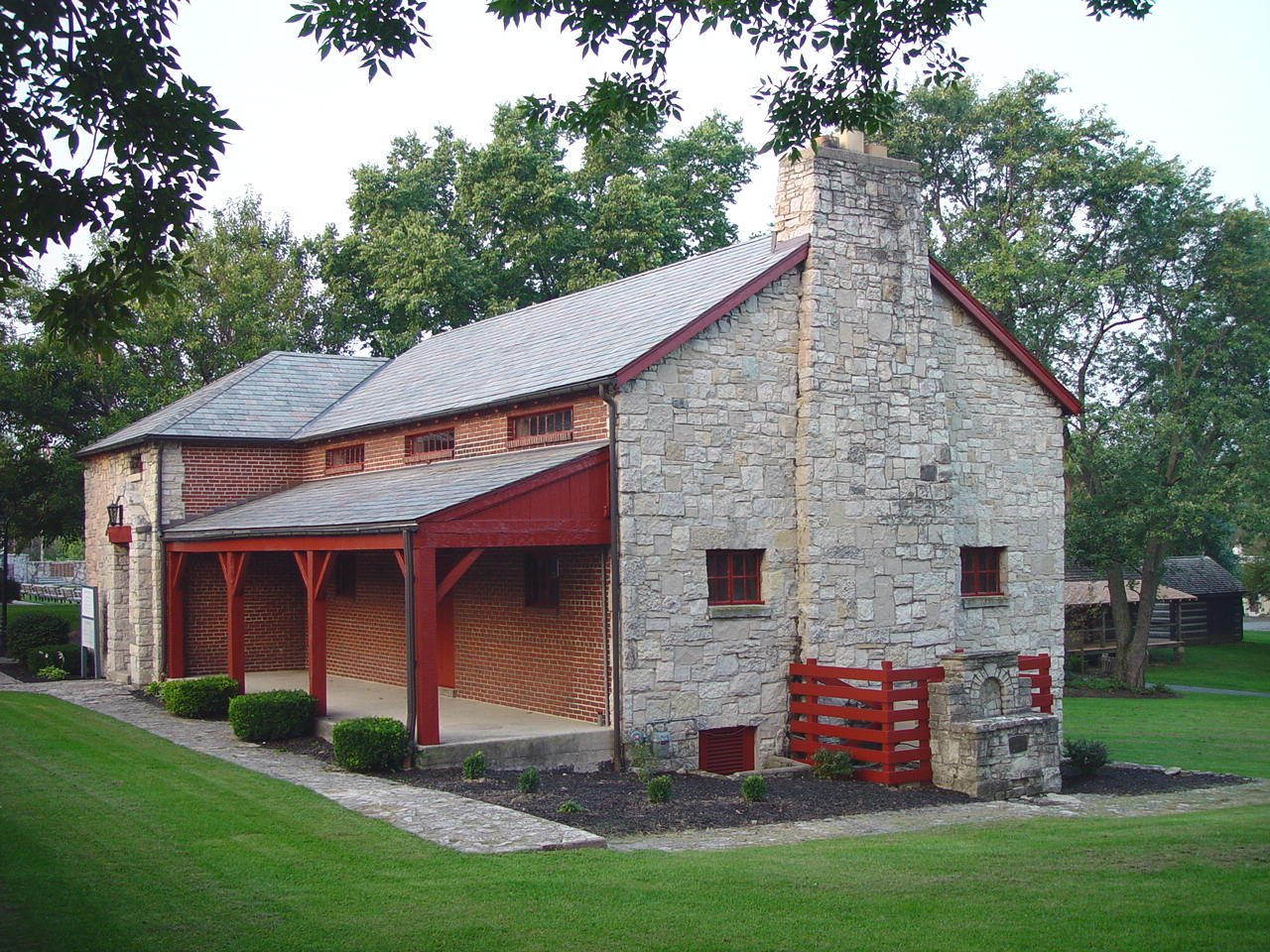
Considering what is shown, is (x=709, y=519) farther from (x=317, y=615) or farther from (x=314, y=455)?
(x=314, y=455)

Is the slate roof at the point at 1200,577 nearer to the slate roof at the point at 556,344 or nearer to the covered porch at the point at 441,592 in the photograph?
the slate roof at the point at 556,344

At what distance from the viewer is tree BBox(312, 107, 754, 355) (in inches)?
1385

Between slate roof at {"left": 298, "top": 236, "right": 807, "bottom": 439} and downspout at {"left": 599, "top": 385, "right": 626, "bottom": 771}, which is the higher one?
slate roof at {"left": 298, "top": 236, "right": 807, "bottom": 439}

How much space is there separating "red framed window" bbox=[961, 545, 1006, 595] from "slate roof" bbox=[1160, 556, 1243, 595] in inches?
1294

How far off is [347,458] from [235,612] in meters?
4.54

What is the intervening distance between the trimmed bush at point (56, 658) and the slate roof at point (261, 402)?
4.26m

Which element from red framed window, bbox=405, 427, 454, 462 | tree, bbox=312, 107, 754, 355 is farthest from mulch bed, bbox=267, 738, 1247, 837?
tree, bbox=312, 107, 754, 355

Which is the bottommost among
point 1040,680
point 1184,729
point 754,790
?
point 1184,729

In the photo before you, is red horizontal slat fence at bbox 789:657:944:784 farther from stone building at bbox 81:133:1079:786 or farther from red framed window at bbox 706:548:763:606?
red framed window at bbox 706:548:763:606

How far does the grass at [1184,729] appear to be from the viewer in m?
20.7

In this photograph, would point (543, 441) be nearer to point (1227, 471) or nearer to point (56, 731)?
point (56, 731)

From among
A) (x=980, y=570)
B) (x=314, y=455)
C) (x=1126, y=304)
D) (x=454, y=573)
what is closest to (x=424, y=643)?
(x=454, y=573)

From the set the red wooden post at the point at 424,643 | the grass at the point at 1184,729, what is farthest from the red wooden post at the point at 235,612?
the grass at the point at 1184,729

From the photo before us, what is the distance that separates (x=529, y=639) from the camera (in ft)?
57.5
